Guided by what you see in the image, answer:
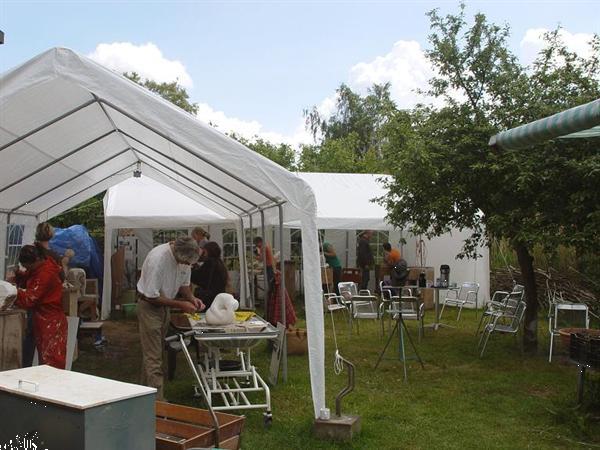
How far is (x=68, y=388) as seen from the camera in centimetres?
315

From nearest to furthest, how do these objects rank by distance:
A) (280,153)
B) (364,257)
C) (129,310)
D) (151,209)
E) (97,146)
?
(97,146), (151,209), (129,310), (364,257), (280,153)

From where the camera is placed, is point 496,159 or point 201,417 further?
point 496,159

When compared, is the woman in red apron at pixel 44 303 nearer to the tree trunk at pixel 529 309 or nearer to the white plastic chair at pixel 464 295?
the tree trunk at pixel 529 309

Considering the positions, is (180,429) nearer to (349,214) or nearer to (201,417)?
(201,417)

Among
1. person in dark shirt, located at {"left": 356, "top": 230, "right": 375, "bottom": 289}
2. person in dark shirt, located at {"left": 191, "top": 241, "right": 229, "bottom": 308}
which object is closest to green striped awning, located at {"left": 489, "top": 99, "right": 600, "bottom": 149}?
person in dark shirt, located at {"left": 191, "top": 241, "right": 229, "bottom": 308}

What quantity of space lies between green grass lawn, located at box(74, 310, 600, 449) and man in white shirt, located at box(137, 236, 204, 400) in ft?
3.09

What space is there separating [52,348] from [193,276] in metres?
2.79

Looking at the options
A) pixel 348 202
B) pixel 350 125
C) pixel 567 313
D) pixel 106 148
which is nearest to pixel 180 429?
pixel 106 148

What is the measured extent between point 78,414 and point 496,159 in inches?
241

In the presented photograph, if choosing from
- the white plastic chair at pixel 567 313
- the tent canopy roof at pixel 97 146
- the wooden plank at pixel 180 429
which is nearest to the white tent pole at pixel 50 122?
the tent canopy roof at pixel 97 146

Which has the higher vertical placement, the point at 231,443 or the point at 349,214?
the point at 349,214

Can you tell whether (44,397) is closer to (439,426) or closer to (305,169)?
(439,426)

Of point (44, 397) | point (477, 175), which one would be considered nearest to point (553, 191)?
point (477, 175)

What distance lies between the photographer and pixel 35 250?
5.42 meters
